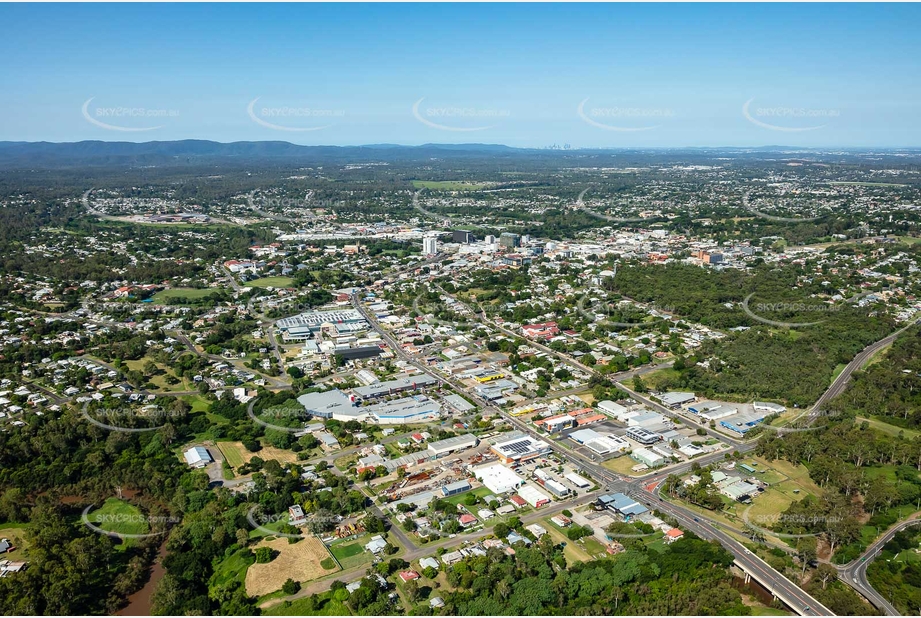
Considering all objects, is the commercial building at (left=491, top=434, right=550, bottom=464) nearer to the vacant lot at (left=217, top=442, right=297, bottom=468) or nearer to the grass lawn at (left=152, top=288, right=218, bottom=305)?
the vacant lot at (left=217, top=442, right=297, bottom=468)

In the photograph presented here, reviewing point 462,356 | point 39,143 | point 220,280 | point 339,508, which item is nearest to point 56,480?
point 339,508

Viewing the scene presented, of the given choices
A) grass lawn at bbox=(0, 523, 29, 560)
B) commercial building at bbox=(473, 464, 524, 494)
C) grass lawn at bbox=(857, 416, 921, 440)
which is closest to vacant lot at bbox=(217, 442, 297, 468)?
grass lawn at bbox=(0, 523, 29, 560)

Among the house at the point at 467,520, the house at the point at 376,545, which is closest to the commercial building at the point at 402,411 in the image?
the house at the point at 467,520

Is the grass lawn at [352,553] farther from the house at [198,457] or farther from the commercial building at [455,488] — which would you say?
the house at [198,457]

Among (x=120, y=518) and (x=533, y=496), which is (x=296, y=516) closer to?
(x=120, y=518)

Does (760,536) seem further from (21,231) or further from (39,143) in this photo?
(39,143)

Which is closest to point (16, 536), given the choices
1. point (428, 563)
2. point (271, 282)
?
point (428, 563)
